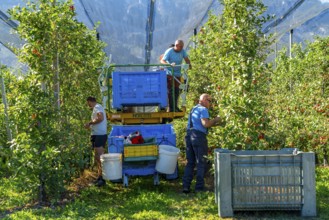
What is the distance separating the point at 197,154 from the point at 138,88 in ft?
6.03

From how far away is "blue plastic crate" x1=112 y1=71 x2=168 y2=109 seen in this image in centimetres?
793

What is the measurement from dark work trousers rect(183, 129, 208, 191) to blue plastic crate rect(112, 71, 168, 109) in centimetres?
137

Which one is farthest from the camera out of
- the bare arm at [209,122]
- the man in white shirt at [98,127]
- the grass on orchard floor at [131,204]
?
the man in white shirt at [98,127]

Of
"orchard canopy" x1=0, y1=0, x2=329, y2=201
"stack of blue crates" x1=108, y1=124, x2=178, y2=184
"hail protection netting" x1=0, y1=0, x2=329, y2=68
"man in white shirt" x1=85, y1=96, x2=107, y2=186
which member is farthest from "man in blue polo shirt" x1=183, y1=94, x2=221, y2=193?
"hail protection netting" x1=0, y1=0, x2=329, y2=68

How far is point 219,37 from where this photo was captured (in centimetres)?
764

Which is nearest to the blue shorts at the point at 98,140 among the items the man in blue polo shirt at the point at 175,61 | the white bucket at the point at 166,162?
the white bucket at the point at 166,162

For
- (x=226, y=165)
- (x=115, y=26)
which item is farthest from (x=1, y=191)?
(x=115, y=26)

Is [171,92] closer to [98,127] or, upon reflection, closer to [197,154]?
[98,127]

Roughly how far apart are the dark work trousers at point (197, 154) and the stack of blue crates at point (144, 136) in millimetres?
559

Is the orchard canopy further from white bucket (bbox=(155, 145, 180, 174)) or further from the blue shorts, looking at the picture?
white bucket (bbox=(155, 145, 180, 174))

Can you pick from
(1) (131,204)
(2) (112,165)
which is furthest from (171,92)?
(1) (131,204)

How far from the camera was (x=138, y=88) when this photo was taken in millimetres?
7961

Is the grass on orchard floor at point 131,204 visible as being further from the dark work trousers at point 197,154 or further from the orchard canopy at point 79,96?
the orchard canopy at point 79,96

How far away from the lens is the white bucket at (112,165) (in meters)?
6.73
